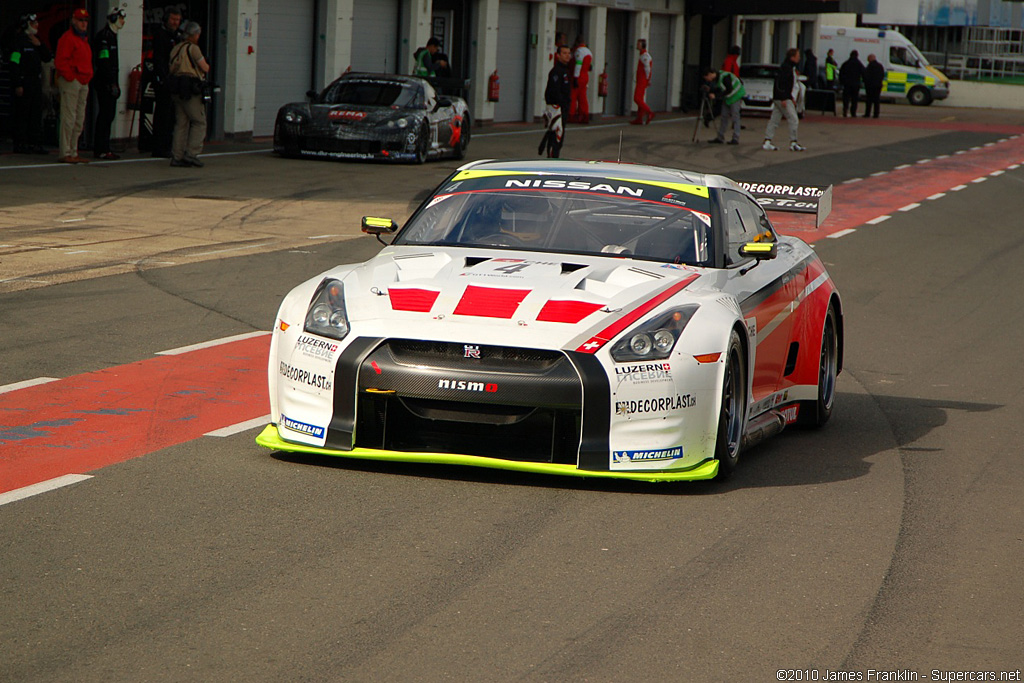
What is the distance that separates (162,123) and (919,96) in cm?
4344

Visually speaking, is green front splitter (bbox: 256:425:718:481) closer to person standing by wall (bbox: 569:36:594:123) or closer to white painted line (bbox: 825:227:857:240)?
white painted line (bbox: 825:227:857:240)

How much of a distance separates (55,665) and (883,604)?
2.50m

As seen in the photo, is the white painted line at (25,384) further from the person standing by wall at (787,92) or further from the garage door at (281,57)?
the person standing by wall at (787,92)

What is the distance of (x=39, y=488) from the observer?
5641 millimetres


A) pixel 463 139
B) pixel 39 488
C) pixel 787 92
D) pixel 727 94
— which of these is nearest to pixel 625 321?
pixel 39 488

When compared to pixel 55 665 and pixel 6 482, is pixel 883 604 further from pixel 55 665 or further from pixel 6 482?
pixel 6 482

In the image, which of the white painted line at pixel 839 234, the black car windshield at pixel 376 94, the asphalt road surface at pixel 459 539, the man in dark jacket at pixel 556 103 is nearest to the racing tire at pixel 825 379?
the asphalt road surface at pixel 459 539

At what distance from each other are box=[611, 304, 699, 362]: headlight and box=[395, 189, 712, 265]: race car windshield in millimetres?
896

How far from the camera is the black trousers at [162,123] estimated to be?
21.8 meters

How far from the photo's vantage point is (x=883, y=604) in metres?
4.67

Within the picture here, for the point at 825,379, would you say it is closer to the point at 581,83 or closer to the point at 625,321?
the point at 625,321

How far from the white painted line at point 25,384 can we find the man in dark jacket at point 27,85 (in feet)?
44.1

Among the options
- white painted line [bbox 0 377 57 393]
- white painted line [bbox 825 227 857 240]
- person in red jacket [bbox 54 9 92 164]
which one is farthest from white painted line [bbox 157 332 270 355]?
person in red jacket [bbox 54 9 92 164]

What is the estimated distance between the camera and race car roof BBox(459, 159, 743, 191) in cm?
732
